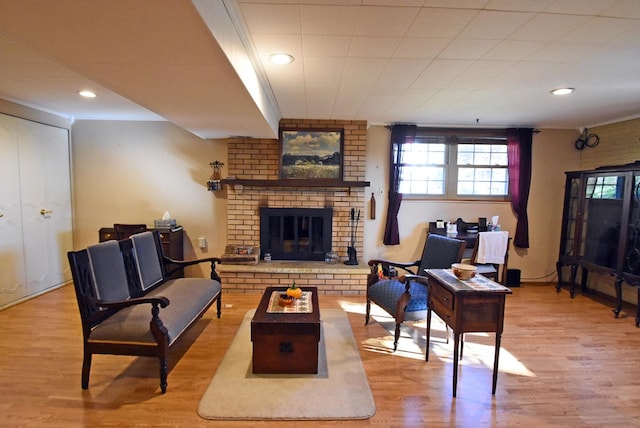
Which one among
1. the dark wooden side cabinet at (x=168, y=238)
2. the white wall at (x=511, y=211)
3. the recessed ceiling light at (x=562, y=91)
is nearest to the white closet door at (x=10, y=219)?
the dark wooden side cabinet at (x=168, y=238)

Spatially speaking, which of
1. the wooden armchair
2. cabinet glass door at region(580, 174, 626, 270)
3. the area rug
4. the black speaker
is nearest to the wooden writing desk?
the wooden armchair

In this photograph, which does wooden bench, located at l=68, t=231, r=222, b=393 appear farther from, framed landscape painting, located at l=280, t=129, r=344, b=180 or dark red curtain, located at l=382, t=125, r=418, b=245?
dark red curtain, located at l=382, t=125, r=418, b=245

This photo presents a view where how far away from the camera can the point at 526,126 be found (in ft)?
14.3

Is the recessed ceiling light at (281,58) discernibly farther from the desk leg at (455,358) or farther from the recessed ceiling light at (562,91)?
the recessed ceiling light at (562,91)

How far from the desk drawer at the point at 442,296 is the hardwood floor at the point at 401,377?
1.89 feet

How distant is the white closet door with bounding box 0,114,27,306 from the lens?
3318 millimetres

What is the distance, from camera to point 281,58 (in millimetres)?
2246

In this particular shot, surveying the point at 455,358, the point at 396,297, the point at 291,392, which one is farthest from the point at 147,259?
the point at 455,358

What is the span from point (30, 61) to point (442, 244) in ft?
12.6

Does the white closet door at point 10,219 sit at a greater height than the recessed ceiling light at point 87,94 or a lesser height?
lesser

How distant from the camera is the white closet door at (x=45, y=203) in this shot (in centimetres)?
359

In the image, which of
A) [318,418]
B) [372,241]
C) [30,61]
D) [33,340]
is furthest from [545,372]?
[30,61]

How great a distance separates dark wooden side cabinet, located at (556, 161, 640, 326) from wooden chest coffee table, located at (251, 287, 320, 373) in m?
3.54

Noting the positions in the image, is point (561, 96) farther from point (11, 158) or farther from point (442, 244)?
point (11, 158)
